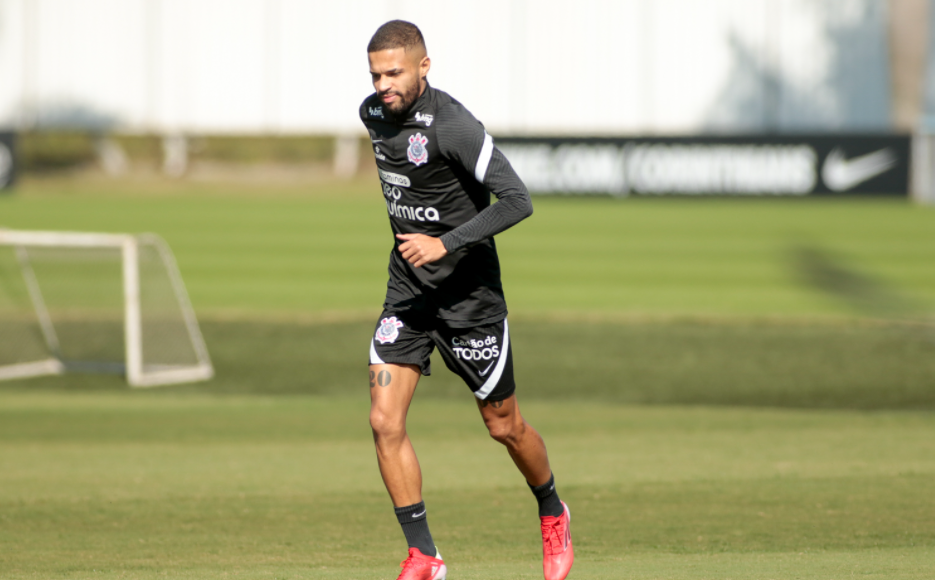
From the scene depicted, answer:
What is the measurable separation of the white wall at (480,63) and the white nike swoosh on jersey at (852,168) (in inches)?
320

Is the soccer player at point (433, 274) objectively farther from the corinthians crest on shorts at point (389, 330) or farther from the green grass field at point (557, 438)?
the green grass field at point (557, 438)

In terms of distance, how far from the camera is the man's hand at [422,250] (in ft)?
13.5

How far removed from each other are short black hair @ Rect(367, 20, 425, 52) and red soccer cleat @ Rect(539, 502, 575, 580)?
195 cm

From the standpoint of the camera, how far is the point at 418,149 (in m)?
4.31

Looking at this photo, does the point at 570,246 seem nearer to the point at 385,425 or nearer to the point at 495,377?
the point at 495,377

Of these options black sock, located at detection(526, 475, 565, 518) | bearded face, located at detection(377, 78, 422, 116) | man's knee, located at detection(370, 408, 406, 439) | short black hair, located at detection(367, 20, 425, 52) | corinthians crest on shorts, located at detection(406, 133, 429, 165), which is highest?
short black hair, located at detection(367, 20, 425, 52)

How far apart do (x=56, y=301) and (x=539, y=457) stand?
1054cm

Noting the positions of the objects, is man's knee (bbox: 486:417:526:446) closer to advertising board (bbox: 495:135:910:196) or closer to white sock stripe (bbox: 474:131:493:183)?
white sock stripe (bbox: 474:131:493:183)

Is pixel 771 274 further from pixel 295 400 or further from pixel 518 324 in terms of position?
pixel 295 400

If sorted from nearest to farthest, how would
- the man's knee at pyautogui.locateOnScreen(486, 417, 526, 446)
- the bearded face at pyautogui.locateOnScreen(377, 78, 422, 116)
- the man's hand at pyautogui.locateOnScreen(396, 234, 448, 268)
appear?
1. the man's hand at pyautogui.locateOnScreen(396, 234, 448, 268)
2. the bearded face at pyautogui.locateOnScreen(377, 78, 422, 116)
3. the man's knee at pyautogui.locateOnScreen(486, 417, 526, 446)

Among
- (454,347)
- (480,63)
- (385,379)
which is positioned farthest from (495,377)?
(480,63)

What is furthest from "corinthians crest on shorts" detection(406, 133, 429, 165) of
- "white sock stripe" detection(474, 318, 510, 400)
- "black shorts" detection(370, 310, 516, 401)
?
"white sock stripe" detection(474, 318, 510, 400)

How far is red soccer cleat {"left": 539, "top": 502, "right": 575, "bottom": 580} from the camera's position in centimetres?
441

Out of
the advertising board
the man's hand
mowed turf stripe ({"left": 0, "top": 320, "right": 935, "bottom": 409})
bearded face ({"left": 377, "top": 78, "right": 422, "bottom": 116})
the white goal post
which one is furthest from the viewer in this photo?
the advertising board
